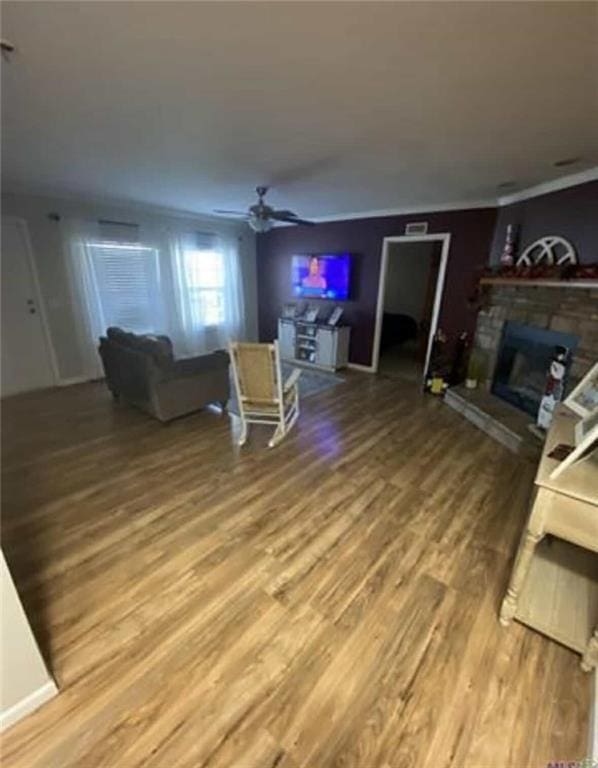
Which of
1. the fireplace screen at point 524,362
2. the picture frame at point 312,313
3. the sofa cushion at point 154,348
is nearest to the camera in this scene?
the sofa cushion at point 154,348

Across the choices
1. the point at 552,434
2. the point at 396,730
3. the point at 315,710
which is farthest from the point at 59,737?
the point at 552,434

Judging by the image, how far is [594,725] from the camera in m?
1.24

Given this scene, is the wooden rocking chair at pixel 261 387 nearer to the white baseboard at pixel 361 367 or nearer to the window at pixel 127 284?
the white baseboard at pixel 361 367

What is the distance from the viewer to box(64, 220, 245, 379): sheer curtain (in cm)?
475

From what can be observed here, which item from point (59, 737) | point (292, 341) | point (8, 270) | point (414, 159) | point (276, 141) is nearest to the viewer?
point (59, 737)

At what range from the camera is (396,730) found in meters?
1.27

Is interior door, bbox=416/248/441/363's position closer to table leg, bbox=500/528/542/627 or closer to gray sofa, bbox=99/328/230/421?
gray sofa, bbox=99/328/230/421

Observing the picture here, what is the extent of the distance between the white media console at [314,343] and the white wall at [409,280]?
213 cm

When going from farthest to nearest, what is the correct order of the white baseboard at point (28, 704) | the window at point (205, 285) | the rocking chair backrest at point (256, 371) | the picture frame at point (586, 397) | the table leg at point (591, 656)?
the window at point (205, 285)
the rocking chair backrest at point (256, 371)
the picture frame at point (586, 397)
the table leg at point (591, 656)
the white baseboard at point (28, 704)

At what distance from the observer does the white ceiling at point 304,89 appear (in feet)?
4.24

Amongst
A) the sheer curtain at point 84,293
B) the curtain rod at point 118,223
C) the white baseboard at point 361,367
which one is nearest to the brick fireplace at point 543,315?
the white baseboard at point 361,367

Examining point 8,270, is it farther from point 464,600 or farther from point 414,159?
point 464,600

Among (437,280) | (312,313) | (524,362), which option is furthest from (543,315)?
(312,313)

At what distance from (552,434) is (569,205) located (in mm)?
2624
